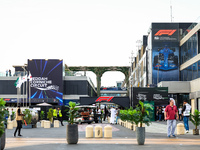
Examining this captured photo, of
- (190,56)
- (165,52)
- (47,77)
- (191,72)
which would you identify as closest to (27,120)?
(191,72)

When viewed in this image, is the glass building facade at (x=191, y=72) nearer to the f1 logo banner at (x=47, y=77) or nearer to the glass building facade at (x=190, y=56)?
the glass building facade at (x=190, y=56)

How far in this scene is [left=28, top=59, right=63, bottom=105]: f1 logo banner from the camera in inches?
3199

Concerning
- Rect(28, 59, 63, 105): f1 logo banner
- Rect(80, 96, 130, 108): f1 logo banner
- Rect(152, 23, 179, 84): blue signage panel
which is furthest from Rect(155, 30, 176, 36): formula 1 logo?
Rect(28, 59, 63, 105): f1 logo banner

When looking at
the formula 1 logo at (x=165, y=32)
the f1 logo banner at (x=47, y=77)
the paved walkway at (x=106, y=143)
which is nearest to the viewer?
the paved walkway at (x=106, y=143)

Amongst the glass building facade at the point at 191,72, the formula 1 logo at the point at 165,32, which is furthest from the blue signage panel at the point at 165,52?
the glass building facade at the point at 191,72

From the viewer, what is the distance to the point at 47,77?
269 feet

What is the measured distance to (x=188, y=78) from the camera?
6112 cm

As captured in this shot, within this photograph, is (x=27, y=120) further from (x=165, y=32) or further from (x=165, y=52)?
(x=165, y=32)

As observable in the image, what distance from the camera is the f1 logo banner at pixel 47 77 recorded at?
3199 inches

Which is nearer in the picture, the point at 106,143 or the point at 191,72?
the point at 106,143

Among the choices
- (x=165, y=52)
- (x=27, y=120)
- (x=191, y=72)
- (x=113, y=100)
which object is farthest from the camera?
(x=165, y=52)

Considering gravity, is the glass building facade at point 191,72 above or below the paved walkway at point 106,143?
above

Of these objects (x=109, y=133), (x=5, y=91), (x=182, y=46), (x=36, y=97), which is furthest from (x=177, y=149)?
(x=5, y=91)

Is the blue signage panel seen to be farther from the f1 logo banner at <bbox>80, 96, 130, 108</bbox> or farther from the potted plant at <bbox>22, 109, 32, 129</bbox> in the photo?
the potted plant at <bbox>22, 109, 32, 129</bbox>
